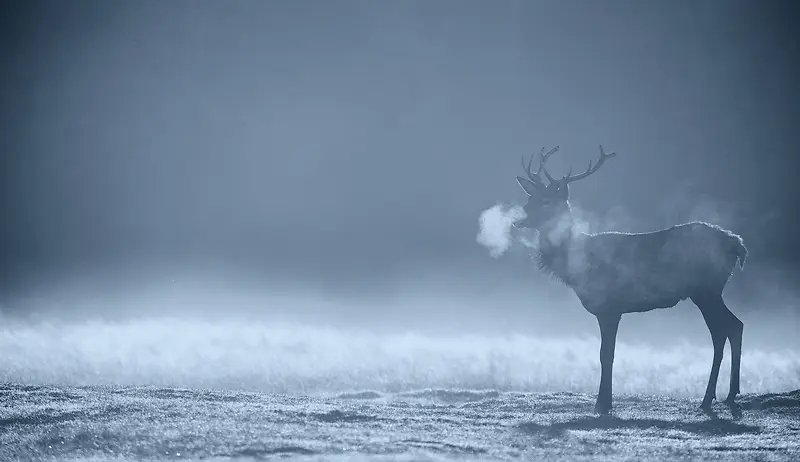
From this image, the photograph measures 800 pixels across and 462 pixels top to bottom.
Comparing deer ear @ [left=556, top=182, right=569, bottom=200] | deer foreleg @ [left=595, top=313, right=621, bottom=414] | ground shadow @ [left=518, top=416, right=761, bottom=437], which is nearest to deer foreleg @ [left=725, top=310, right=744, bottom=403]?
deer foreleg @ [left=595, top=313, right=621, bottom=414]

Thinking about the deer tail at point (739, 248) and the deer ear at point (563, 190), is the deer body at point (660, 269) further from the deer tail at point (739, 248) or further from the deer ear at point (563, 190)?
the deer ear at point (563, 190)

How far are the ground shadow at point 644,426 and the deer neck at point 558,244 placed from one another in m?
5.29

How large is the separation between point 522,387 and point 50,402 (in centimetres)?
1255

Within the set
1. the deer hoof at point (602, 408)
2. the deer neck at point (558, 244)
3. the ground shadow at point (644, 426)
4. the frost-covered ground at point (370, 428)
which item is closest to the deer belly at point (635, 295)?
the deer neck at point (558, 244)

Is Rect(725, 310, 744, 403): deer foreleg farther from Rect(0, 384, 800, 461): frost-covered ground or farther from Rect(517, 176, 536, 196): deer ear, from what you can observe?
Rect(517, 176, 536, 196): deer ear

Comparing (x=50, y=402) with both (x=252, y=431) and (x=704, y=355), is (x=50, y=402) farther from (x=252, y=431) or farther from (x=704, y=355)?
(x=704, y=355)

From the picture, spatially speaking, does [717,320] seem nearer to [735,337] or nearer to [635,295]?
[735,337]

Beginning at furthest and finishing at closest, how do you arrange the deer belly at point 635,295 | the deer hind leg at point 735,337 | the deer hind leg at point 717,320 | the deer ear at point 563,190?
the deer ear at point 563,190
the deer hind leg at point 717,320
the deer belly at point 635,295
the deer hind leg at point 735,337

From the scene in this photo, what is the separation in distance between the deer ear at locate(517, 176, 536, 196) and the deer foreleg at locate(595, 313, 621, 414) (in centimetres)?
391

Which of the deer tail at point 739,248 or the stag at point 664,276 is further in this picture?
the deer tail at point 739,248

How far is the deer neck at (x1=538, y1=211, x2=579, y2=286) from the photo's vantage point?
70.1ft

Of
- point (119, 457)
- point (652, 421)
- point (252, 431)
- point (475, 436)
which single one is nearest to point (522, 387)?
point (652, 421)

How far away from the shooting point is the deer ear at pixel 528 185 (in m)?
22.0

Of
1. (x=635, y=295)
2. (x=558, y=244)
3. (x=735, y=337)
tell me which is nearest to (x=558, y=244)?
(x=558, y=244)
